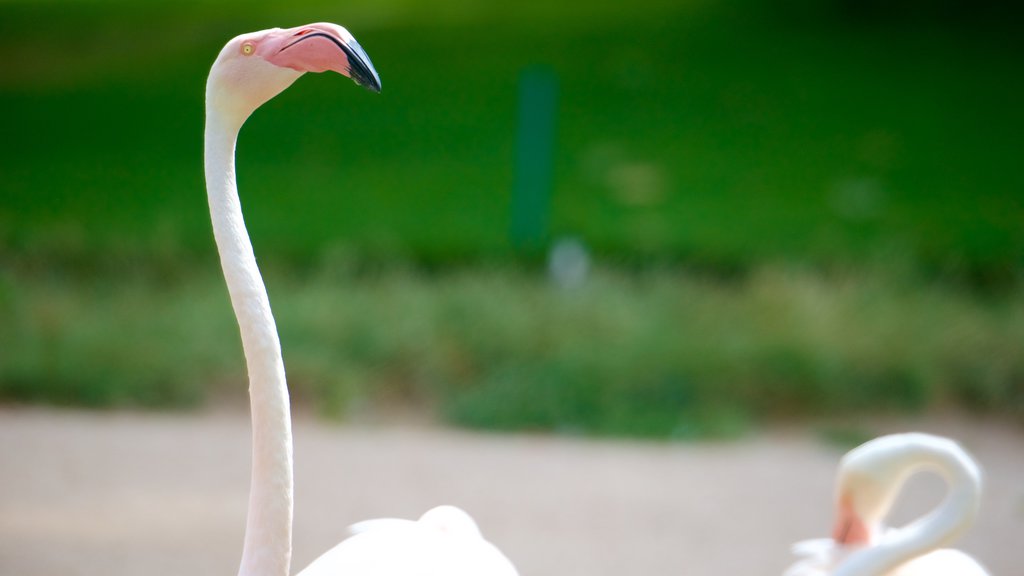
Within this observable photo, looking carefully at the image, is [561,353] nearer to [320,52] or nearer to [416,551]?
[416,551]

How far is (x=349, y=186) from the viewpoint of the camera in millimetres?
9945

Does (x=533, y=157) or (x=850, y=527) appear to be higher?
(x=533, y=157)

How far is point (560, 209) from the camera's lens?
941 cm

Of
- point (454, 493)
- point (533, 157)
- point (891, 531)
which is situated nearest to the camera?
point (891, 531)

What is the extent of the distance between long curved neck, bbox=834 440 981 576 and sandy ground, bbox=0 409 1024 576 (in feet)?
5.01

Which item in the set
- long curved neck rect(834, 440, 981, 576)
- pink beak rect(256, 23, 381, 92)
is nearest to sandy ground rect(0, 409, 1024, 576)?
long curved neck rect(834, 440, 981, 576)

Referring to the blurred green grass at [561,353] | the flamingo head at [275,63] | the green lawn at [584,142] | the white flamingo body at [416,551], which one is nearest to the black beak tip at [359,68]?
the flamingo head at [275,63]

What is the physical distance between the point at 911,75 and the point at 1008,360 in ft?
17.7

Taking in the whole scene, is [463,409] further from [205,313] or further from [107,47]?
[107,47]

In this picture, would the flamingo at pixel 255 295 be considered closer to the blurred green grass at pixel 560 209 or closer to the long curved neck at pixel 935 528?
the long curved neck at pixel 935 528

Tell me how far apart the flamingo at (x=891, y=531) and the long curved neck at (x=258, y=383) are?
131cm

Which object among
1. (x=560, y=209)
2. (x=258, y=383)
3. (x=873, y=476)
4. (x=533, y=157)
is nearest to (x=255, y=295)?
(x=258, y=383)

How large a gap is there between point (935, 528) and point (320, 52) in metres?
1.76

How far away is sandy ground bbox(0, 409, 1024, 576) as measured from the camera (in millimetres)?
4480
